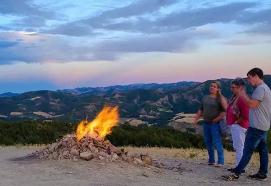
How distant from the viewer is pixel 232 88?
11367 mm

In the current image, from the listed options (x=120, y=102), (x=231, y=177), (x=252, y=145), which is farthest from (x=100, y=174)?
(x=120, y=102)

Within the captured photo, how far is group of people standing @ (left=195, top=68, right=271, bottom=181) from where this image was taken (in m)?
10.3

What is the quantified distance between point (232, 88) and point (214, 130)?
1.46 meters

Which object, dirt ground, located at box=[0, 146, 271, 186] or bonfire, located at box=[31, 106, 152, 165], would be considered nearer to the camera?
dirt ground, located at box=[0, 146, 271, 186]

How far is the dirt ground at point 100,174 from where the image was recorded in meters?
9.98

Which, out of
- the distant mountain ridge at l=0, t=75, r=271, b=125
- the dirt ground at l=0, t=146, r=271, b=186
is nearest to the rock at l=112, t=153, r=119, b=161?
the dirt ground at l=0, t=146, r=271, b=186

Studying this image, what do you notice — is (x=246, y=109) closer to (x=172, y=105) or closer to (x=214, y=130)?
(x=214, y=130)

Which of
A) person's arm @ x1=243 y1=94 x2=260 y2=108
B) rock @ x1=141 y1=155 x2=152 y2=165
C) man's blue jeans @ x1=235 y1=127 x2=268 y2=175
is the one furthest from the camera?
rock @ x1=141 y1=155 x2=152 y2=165

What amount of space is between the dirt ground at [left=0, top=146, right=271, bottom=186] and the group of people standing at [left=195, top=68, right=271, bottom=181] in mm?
422

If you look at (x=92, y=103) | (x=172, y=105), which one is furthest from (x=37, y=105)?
(x=172, y=105)

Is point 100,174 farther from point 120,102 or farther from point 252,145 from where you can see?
point 120,102

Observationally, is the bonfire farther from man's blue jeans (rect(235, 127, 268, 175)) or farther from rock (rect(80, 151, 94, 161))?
man's blue jeans (rect(235, 127, 268, 175))

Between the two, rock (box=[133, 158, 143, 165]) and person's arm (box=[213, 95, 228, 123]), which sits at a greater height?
person's arm (box=[213, 95, 228, 123])

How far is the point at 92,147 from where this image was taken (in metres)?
12.3
